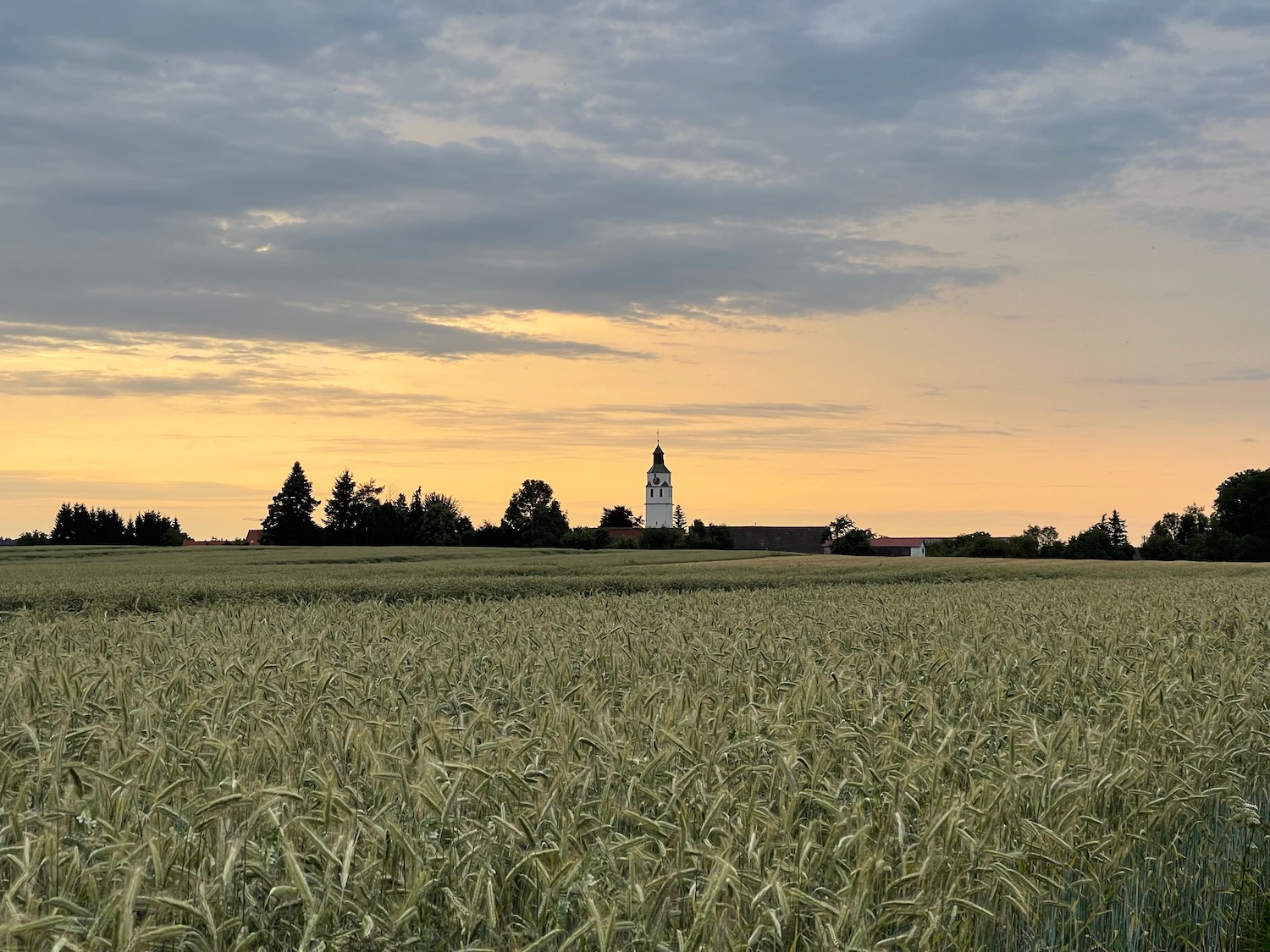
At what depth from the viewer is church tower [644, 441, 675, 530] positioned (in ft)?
573

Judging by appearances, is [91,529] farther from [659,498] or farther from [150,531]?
[659,498]

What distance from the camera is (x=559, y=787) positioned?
3.10 m

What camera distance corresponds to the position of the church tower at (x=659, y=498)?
6875 inches

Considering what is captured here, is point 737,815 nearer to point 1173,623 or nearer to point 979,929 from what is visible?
point 979,929

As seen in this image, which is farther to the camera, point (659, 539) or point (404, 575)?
point (659, 539)

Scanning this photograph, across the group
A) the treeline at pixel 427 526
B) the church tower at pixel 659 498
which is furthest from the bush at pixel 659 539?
the church tower at pixel 659 498

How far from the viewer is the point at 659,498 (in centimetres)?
17525

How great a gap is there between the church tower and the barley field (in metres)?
167

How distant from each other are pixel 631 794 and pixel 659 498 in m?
172

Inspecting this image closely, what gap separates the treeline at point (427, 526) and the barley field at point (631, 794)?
7633 cm

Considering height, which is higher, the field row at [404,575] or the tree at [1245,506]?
the tree at [1245,506]

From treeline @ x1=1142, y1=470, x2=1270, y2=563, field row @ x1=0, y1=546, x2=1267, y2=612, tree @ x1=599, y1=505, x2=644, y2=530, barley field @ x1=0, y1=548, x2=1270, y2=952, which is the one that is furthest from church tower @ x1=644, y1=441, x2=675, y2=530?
barley field @ x1=0, y1=548, x2=1270, y2=952

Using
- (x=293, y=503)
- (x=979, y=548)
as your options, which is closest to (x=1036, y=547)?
(x=979, y=548)

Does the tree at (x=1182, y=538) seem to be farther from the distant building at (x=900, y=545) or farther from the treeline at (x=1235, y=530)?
the distant building at (x=900, y=545)
